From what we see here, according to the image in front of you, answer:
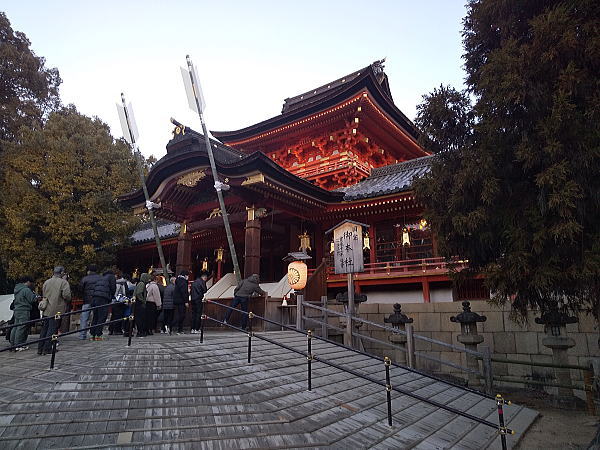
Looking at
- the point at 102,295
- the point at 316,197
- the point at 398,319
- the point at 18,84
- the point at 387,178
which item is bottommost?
the point at 398,319

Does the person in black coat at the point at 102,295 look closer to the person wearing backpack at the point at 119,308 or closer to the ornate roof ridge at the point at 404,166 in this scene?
the person wearing backpack at the point at 119,308

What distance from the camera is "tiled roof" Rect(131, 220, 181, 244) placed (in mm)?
20797

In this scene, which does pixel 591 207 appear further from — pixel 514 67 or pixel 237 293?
pixel 237 293

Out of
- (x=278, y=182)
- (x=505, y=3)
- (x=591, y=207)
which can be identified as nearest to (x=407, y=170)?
(x=278, y=182)

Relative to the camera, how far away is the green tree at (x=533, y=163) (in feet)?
16.2

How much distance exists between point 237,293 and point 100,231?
1079cm

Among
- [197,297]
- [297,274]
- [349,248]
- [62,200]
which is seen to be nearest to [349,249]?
[349,248]

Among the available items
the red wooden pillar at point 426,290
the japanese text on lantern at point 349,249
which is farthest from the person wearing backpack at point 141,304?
the red wooden pillar at point 426,290

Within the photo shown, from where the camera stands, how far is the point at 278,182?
1191cm

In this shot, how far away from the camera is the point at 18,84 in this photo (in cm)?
2119

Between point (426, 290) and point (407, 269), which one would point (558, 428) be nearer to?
point (426, 290)

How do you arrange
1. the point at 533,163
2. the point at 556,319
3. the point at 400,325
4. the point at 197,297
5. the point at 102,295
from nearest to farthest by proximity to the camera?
the point at 533,163
the point at 556,319
the point at 102,295
the point at 197,297
the point at 400,325

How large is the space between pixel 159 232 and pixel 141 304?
50.2 ft

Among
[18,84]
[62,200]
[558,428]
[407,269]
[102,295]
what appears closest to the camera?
[558,428]
